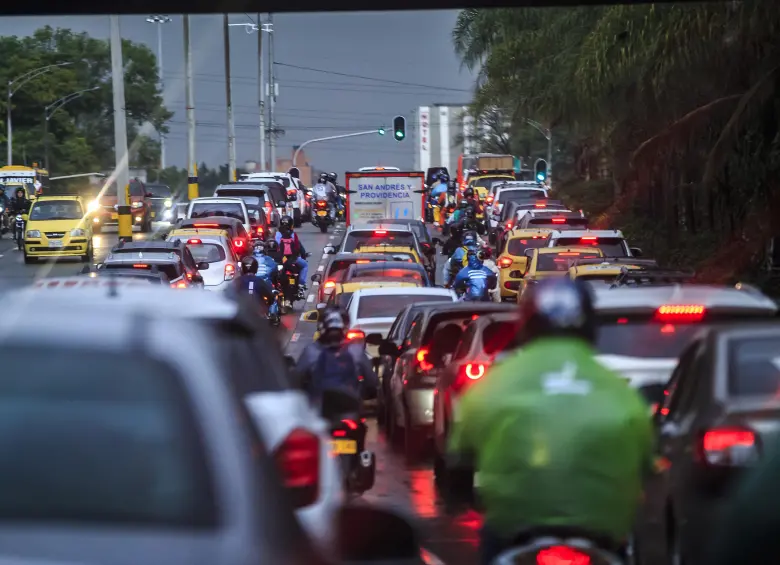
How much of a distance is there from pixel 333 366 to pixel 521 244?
885 inches

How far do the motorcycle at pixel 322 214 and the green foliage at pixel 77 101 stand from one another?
40.1 m

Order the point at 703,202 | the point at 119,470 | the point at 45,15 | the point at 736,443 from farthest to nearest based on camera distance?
1. the point at 703,202
2. the point at 45,15
3. the point at 736,443
4. the point at 119,470

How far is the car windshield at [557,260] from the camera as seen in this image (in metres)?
27.2

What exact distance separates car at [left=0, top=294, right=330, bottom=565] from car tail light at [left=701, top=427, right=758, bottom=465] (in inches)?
146

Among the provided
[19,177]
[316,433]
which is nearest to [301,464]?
[316,433]

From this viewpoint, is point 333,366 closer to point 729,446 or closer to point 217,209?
point 729,446

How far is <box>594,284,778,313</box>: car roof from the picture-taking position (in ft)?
31.9

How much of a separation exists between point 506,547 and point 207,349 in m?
1.55

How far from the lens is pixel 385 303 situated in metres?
20.6

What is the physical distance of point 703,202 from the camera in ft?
99.3

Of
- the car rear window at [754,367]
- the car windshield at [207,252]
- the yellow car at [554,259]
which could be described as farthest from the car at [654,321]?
the car windshield at [207,252]

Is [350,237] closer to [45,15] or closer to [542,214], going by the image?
[542,214]

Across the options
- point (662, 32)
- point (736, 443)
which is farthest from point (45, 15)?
point (736, 443)

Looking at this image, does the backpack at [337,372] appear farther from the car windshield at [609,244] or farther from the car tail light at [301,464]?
the car windshield at [609,244]
